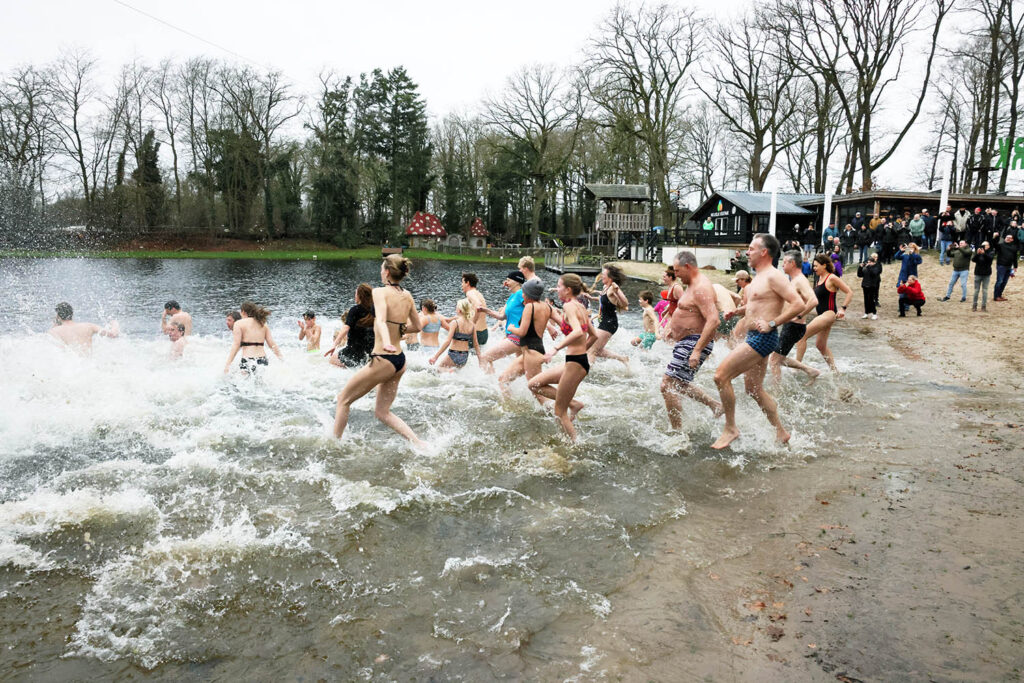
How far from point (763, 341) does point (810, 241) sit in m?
22.5

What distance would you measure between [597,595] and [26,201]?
4515 cm

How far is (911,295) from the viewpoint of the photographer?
15906mm

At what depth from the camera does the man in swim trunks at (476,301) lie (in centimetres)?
947

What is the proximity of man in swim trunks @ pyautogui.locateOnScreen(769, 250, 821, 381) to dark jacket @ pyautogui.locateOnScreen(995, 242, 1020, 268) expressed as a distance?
9802 millimetres

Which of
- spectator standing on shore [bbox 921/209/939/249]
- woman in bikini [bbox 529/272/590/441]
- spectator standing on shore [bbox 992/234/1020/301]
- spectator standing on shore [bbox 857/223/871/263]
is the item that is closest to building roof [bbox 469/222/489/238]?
spectator standing on shore [bbox 921/209/939/249]

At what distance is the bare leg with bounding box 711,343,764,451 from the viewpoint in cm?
609

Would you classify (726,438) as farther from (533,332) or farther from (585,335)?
(533,332)

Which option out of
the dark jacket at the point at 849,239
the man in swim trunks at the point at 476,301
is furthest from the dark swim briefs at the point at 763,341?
the dark jacket at the point at 849,239

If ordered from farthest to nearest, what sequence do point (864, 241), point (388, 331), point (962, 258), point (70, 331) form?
1. point (864, 241)
2. point (962, 258)
3. point (70, 331)
4. point (388, 331)

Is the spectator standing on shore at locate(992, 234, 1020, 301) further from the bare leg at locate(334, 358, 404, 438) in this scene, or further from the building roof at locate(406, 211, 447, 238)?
the building roof at locate(406, 211, 447, 238)

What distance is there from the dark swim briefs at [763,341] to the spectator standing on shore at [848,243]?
2168cm

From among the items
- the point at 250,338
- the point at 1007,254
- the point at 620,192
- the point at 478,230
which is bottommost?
the point at 250,338


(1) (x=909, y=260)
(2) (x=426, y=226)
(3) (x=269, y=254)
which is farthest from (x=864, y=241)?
(2) (x=426, y=226)

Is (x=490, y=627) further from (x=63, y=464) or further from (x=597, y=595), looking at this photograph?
(x=63, y=464)
